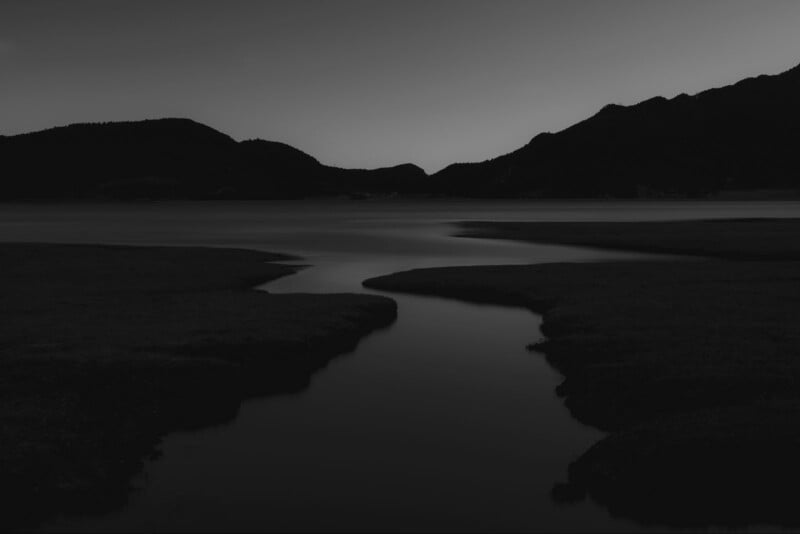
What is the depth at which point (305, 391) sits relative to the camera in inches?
892

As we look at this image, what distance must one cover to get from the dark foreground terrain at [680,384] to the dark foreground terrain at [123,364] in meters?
9.49

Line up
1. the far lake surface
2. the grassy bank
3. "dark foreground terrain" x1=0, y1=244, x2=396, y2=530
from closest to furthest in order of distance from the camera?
the far lake surface, "dark foreground terrain" x1=0, y1=244, x2=396, y2=530, the grassy bank

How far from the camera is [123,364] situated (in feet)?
72.4

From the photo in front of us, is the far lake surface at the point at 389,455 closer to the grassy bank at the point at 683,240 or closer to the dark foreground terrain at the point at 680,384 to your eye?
the dark foreground terrain at the point at 680,384

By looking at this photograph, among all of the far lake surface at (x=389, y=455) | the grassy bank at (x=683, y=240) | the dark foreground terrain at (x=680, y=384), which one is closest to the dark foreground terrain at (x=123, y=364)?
the far lake surface at (x=389, y=455)

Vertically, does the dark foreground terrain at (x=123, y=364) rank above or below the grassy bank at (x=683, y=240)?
above

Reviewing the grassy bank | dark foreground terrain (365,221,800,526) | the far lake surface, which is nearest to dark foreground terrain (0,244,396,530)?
the far lake surface

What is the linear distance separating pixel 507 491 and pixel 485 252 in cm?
6043

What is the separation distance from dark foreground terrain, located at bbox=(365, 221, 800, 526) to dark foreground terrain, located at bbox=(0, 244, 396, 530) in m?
9.49

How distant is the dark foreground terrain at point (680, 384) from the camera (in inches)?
557

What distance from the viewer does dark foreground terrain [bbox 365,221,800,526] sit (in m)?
14.2

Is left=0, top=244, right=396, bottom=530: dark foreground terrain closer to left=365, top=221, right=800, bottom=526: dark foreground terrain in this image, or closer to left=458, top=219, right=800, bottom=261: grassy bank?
left=365, top=221, right=800, bottom=526: dark foreground terrain

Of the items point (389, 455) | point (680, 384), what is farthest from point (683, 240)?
point (389, 455)

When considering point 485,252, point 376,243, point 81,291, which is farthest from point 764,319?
point 376,243
